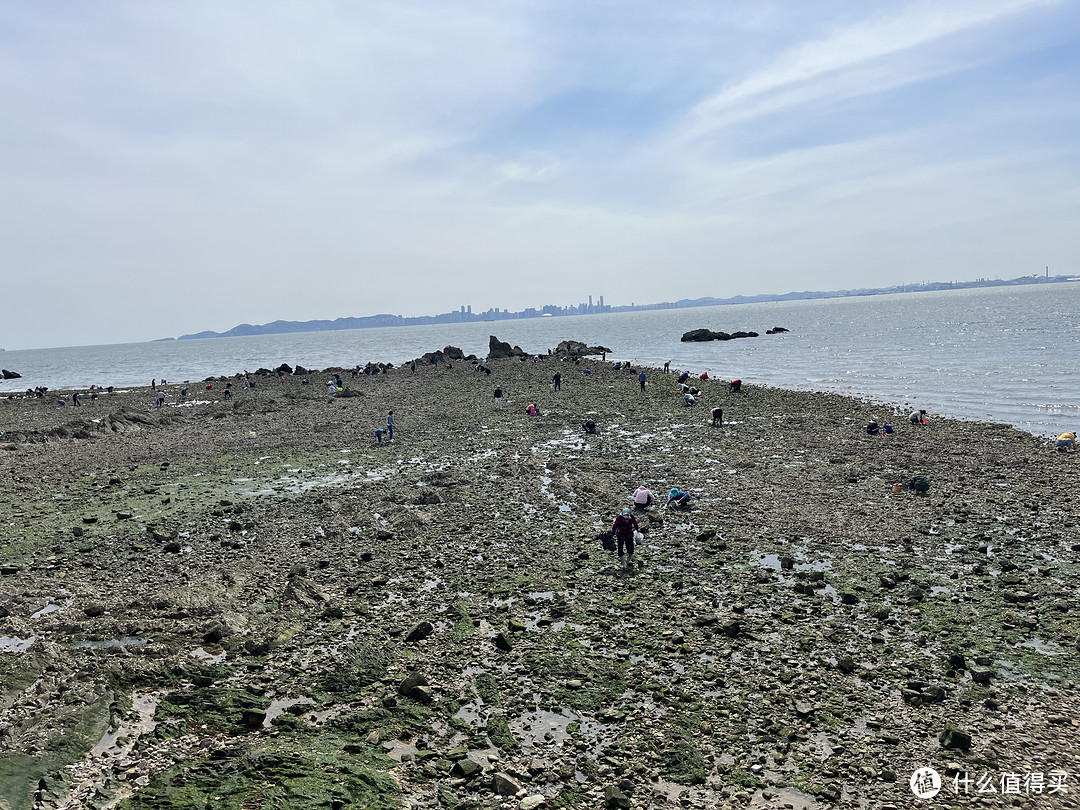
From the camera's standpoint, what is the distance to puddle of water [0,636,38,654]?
11.9 metres

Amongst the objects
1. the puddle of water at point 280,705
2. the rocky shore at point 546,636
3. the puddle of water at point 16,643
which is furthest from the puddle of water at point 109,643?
the puddle of water at point 280,705

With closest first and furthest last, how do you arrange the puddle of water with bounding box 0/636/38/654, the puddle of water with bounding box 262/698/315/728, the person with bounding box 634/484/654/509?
the puddle of water with bounding box 262/698/315/728, the puddle of water with bounding box 0/636/38/654, the person with bounding box 634/484/654/509

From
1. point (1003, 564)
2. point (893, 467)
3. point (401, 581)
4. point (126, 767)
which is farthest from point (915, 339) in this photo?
point (126, 767)

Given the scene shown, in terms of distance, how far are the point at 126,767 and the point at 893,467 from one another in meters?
24.8

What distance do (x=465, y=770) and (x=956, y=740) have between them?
22.4 ft

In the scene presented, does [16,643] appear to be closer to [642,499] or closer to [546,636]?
[546,636]

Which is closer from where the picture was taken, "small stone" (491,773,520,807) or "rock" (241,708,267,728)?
"small stone" (491,773,520,807)

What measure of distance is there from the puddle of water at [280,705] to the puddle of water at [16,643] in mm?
5718

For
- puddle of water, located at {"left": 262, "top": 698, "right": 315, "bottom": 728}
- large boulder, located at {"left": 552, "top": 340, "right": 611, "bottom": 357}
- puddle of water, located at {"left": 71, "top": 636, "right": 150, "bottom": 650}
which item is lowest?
puddle of water, located at {"left": 262, "top": 698, "right": 315, "bottom": 728}

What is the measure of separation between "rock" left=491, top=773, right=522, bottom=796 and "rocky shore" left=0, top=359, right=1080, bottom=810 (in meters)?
0.04

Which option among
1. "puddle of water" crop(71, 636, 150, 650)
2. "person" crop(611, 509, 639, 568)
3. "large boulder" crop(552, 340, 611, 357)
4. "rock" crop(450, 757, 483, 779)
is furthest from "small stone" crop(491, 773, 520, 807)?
"large boulder" crop(552, 340, 611, 357)

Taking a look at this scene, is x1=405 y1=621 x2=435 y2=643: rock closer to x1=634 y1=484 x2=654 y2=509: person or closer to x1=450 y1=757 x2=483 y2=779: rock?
x1=450 y1=757 x2=483 y2=779: rock

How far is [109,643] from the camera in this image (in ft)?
40.0

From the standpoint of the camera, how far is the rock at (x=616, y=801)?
789 centimetres
